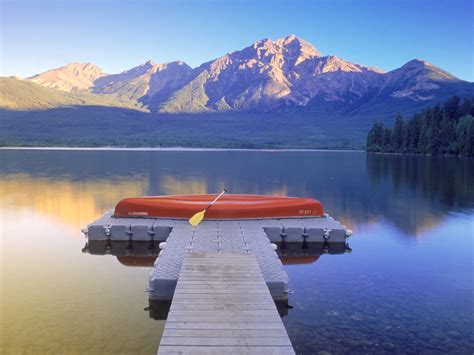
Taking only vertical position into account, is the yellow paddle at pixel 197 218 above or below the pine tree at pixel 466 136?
below

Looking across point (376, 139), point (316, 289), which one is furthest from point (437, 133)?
point (316, 289)

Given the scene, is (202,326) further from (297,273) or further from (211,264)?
(297,273)

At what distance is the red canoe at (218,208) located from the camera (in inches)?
821

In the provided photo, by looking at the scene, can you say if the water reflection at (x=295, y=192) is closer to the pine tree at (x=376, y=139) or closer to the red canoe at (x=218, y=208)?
the red canoe at (x=218, y=208)

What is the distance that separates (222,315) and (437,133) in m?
107

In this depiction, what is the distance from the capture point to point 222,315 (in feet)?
29.9

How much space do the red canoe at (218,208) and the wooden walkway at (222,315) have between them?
8.21m

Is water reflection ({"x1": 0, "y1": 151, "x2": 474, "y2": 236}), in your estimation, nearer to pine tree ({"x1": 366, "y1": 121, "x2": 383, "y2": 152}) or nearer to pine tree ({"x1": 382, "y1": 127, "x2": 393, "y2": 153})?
pine tree ({"x1": 382, "y1": 127, "x2": 393, "y2": 153})

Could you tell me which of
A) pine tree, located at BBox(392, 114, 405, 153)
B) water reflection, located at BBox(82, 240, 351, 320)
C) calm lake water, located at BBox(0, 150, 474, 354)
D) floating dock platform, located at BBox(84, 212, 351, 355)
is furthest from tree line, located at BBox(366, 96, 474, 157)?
floating dock platform, located at BBox(84, 212, 351, 355)

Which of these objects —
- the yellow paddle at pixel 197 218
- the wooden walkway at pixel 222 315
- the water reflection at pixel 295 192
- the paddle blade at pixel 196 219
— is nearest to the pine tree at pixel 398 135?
the water reflection at pixel 295 192

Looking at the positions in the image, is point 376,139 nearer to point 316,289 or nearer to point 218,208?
point 218,208

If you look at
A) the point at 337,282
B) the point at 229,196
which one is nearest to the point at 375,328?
the point at 337,282

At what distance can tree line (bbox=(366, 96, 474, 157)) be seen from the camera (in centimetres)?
9531

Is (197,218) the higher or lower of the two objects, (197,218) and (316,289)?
the higher
